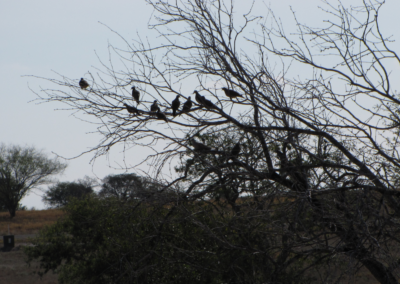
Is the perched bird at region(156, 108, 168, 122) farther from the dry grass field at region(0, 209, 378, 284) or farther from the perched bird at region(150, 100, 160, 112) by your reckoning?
the dry grass field at region(0, 209, 378, 284)

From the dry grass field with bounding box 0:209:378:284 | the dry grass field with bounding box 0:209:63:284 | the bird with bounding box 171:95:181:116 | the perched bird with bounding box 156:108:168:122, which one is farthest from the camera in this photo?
the dry grass field with bounding box 0:209:63:284

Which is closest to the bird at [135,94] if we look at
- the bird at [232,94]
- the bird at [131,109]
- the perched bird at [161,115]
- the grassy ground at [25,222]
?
the bird at [131,109]

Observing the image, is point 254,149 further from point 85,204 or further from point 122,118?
point 85,204

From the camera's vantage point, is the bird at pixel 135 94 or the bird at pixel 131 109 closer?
the bird at pixel 131 109

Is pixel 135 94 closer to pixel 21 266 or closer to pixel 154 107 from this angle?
pixel 154 107

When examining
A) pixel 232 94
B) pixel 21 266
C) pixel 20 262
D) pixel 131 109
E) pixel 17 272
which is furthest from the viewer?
pixel 20 262

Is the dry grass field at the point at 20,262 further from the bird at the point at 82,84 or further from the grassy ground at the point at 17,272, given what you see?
the bird at the point at 82,84

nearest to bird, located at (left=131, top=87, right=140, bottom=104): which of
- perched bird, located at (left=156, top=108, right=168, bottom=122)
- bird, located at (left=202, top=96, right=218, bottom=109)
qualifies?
perched bird, located at (left=156, top=108, right=168, bottom=122)

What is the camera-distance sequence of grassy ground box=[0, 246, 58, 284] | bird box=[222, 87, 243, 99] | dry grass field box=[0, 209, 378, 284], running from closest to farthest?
bird box=[222, 87, 243, 99], dry grass field box=[0, 209, 378, 284], grassy ground box=[0, 246, 58, 284]

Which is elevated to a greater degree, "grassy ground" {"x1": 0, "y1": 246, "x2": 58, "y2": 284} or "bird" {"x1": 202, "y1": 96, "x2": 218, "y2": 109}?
"bird" {"x1": 202, "y1": 96, "x2": 218, "y2": 109}

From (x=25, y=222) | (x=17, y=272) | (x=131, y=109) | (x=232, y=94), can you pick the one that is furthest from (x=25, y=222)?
(x=232, y=94)

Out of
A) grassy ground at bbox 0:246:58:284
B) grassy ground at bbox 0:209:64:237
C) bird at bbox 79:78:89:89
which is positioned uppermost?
bird at bbox 79:78:89:89

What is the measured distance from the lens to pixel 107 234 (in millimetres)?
9570

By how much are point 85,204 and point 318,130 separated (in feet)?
27.1
